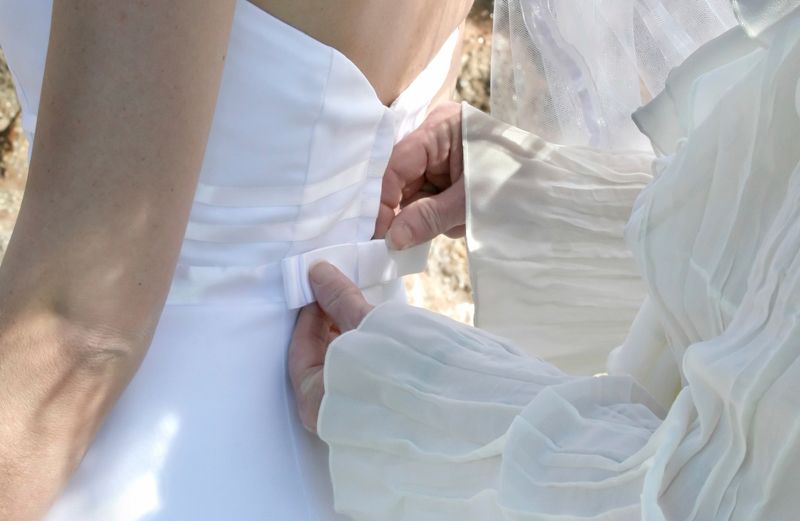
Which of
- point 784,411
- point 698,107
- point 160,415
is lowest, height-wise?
point 160,415

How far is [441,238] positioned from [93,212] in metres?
2.47

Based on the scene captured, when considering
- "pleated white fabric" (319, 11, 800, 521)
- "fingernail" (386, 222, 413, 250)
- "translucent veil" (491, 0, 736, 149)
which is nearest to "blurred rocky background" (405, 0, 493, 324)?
"translucent veil" (491, 0, 736, 149)

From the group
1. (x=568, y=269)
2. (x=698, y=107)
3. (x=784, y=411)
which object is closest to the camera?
(x=784, y=411)

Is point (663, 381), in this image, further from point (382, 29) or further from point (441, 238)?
point (441, 238)

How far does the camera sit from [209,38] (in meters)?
0.80

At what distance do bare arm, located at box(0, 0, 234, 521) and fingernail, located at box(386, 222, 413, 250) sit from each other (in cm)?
32

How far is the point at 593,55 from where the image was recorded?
119cm

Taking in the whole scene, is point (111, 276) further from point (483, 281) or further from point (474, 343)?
point (483, 281)

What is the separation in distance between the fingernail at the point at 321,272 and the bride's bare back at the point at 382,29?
7.6 inches

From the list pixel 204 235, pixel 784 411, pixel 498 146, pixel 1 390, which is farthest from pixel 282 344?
pixel 784 411

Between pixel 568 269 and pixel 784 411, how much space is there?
56 centimetres

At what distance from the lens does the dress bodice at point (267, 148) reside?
35.0 inches

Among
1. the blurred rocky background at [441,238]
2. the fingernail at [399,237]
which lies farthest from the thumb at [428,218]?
the blurred rocky background at [441,238]

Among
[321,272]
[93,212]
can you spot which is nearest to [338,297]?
[321,272]
